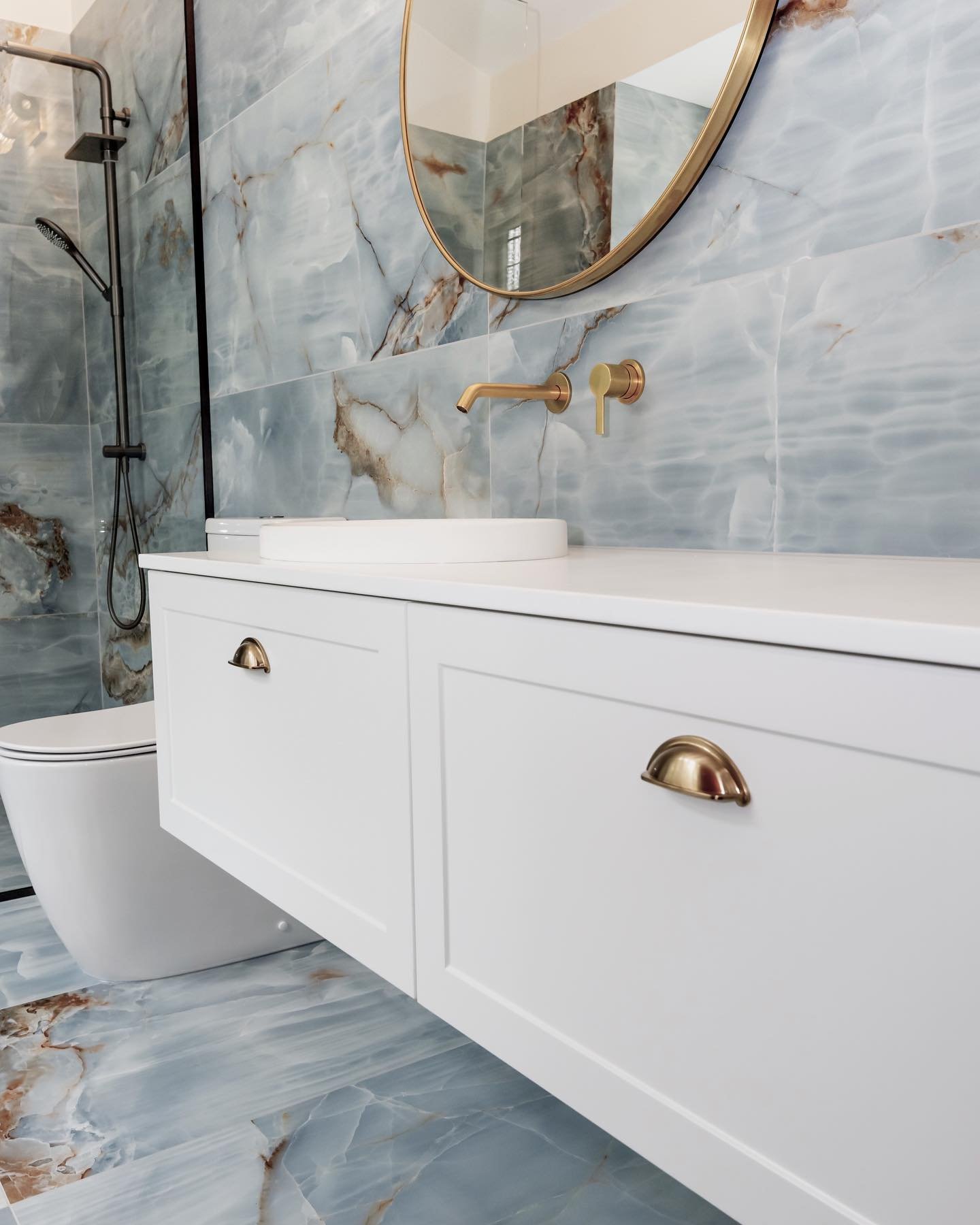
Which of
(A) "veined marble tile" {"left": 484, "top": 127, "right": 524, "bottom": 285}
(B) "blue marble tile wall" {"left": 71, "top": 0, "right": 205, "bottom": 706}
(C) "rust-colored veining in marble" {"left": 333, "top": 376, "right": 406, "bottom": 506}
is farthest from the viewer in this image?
(B) "blue marble tile wall" {"left": 71, "top": 0, "right": 205, "bottom": 706}

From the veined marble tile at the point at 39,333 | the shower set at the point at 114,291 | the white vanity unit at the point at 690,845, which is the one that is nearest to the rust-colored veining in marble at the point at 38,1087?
the white vanity unit at the point at 690,845

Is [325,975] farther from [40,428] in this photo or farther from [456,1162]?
[40,428]

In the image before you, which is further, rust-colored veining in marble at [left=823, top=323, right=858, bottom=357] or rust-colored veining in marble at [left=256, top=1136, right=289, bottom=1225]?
rust-colored veining in marble at [left=256, top=1136, right=289, bottom=1225]

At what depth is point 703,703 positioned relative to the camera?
0.61 meters

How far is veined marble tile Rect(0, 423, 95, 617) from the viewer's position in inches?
85.9

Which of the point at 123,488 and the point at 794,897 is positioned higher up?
the point at 123,488

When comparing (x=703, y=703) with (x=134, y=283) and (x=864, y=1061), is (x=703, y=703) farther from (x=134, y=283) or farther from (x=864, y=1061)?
(x=134, y=283)

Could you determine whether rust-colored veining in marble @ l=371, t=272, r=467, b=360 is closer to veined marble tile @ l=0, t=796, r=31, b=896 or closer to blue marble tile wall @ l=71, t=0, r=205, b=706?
blue marble tile wall @ l=71, t=0, r=205, b=706

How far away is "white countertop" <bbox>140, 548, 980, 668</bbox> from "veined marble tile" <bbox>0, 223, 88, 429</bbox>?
4.10 feet

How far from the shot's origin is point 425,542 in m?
1.04

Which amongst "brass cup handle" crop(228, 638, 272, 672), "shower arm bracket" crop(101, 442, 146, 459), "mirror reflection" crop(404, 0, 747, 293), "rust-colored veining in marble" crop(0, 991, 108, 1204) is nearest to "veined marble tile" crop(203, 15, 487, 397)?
"mirror reflection" crop(404, 0, 747, 293)

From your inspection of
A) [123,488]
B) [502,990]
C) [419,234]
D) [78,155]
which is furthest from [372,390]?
[502,990]

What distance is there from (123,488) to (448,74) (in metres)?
1.18

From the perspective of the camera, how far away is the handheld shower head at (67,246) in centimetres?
219
